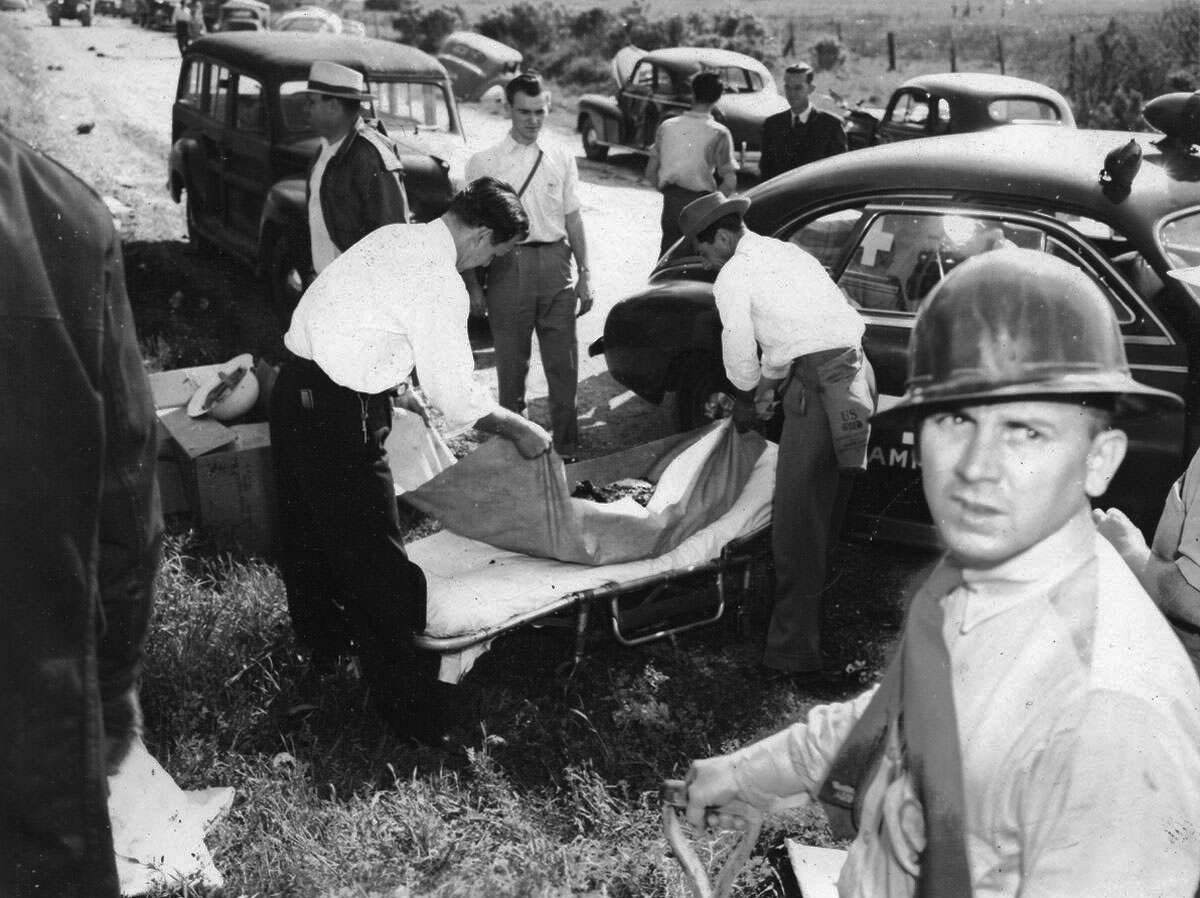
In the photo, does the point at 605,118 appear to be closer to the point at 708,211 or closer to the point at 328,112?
the point at 328,112

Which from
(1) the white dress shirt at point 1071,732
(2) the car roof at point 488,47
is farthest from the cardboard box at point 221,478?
(2) the car roof at point 488,47

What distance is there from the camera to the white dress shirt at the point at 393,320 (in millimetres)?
3918

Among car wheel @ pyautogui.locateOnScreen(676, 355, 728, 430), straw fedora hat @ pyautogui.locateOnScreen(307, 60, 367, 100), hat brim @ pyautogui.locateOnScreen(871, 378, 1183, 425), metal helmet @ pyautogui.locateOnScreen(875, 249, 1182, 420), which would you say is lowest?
car wheel @ pyautogui.locateOnScreen(676, 355, 728, 430)

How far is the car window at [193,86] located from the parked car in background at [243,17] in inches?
570

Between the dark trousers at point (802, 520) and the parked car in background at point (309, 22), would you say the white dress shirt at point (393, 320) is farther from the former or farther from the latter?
the parked car in background at point (309, 22)

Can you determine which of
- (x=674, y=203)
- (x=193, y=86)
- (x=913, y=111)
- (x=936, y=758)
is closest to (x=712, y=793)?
(x=936, y=758)

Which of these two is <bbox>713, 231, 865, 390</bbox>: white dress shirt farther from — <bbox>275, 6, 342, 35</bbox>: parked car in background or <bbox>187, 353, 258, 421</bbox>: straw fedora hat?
<bbox>275, 6, 342, 35</bbox>: parked car in background

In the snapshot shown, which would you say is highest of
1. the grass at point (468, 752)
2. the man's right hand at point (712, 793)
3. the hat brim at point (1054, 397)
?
the hat brim at point (1054, 397)

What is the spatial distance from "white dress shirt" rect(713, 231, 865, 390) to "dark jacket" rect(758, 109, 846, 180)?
14.8 ft

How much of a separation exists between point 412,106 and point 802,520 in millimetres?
6565

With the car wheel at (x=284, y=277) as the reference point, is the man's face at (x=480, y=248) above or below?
above

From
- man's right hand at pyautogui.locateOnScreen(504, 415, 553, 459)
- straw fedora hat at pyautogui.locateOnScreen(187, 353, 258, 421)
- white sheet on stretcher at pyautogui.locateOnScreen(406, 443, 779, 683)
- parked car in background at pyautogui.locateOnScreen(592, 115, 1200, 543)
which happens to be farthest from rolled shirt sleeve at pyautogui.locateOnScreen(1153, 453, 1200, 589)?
straw fedora hat at pyautogui.locateOnScreen(187, 353, 258, 421)

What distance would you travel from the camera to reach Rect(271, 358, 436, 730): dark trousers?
4.01 meters

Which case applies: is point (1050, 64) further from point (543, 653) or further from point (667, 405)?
point (543, 653)
